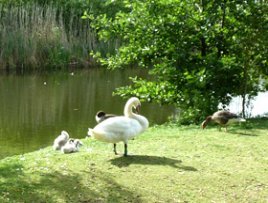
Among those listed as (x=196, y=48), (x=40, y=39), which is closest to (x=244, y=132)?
(x=196, y=48)

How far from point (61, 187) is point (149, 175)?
136cm

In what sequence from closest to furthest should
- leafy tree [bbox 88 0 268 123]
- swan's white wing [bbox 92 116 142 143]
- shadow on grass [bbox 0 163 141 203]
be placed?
shadow on grass [bbox 0 163 141 203], swan's white wing [bbox 92 116 142 143], leafy tree [bbox 88 0 268 123]

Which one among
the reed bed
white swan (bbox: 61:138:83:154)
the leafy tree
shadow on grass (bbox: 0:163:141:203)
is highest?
the reed bed

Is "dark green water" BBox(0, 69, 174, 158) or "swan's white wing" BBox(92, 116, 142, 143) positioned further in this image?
"dark green water" BBox(0, 69, 174, 158)

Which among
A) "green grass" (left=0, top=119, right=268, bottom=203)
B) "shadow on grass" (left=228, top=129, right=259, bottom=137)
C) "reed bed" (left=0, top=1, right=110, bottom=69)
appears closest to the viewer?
"green grass" (left=0, top=119, right=268, bottom=203)

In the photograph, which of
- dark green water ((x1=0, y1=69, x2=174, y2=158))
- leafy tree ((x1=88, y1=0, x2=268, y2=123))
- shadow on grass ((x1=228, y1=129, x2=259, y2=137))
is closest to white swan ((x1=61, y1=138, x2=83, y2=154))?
dark green water ((x1=0, y1=69, x2=174, y2=158))

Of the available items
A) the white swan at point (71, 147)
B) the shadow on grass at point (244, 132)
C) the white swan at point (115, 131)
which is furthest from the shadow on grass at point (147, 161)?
the shadow on grass at point (244, 132)

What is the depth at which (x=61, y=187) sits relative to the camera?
673 cm

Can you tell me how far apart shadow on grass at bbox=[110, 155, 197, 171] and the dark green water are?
16.8 feet

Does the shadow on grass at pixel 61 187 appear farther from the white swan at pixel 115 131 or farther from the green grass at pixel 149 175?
the white swan at pixel 115 131

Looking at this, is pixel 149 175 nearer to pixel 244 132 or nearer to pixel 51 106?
pixel 244 132

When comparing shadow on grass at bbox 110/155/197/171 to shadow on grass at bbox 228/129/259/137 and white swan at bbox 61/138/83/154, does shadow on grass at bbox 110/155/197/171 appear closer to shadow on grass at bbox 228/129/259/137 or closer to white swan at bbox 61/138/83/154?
white swan at bbox 61/138/83/154

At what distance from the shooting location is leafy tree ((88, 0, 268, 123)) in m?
12.9

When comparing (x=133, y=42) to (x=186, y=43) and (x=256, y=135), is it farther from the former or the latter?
(x=256, y=135)
